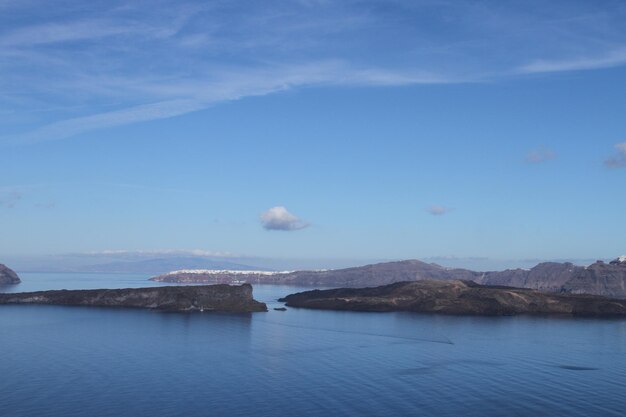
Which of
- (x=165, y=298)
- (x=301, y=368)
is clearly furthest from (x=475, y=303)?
(x=301, y=368)

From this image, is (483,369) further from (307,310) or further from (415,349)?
(307,310)

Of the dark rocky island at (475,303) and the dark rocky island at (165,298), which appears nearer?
the dark rocky island at (165,298)

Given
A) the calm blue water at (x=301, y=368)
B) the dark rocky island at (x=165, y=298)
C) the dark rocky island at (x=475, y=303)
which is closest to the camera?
the calm blue water at (x=301, y=368)

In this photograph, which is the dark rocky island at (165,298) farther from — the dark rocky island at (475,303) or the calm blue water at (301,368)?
the dark rocky island at (475,303)

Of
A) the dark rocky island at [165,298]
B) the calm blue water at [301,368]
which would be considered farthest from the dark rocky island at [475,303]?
the calm blue water at [301,368]

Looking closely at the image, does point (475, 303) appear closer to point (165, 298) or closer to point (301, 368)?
point (165, 298)

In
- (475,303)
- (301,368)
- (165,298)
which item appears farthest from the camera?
(475,303)
